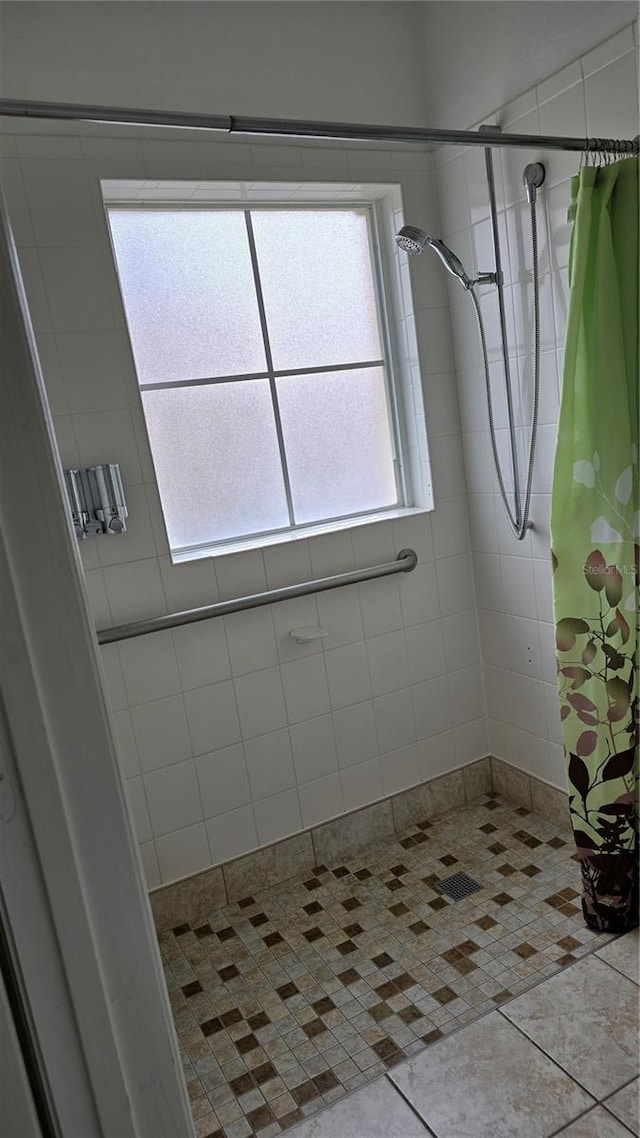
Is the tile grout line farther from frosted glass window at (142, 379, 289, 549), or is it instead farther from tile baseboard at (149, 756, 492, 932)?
frosted glass window at (142, 379, 289, 549)

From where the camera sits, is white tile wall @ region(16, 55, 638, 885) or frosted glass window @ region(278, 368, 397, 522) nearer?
white tile wall @ region(16, 55, 638, 885)

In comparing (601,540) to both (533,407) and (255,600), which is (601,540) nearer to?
(533,407)

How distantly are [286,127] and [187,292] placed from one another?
31.2 inches

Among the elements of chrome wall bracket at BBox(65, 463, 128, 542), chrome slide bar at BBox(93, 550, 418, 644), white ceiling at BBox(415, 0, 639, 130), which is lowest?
chrome slide bar at BBox(93, 550, 418, 644)

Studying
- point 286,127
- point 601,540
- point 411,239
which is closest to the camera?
point 286,127

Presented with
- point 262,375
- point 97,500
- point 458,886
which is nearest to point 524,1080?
point 458,886

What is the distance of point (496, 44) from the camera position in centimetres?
200

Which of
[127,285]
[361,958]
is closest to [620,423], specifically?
[127,285]

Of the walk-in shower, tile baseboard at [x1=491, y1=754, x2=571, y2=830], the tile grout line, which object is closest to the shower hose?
the walk-in shower

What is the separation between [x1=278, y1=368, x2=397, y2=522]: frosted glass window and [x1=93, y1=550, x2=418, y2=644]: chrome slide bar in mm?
233

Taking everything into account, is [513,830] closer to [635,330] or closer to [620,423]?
[620,423]

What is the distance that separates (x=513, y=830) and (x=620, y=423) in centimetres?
141

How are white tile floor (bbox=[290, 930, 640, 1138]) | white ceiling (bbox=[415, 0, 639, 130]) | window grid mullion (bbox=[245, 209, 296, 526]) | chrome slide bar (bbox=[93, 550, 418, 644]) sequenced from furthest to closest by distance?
window grid mullion (bbox=[245, 209, 296, 526]) < chrome slide bar (bbox=[93, 550, 418, 644]) < white ceiling (bbox=[415, 0, 639, 130]) < white tile floor (bbox=[290, 930, 640, 1138])

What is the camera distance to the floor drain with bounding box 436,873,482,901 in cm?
215
